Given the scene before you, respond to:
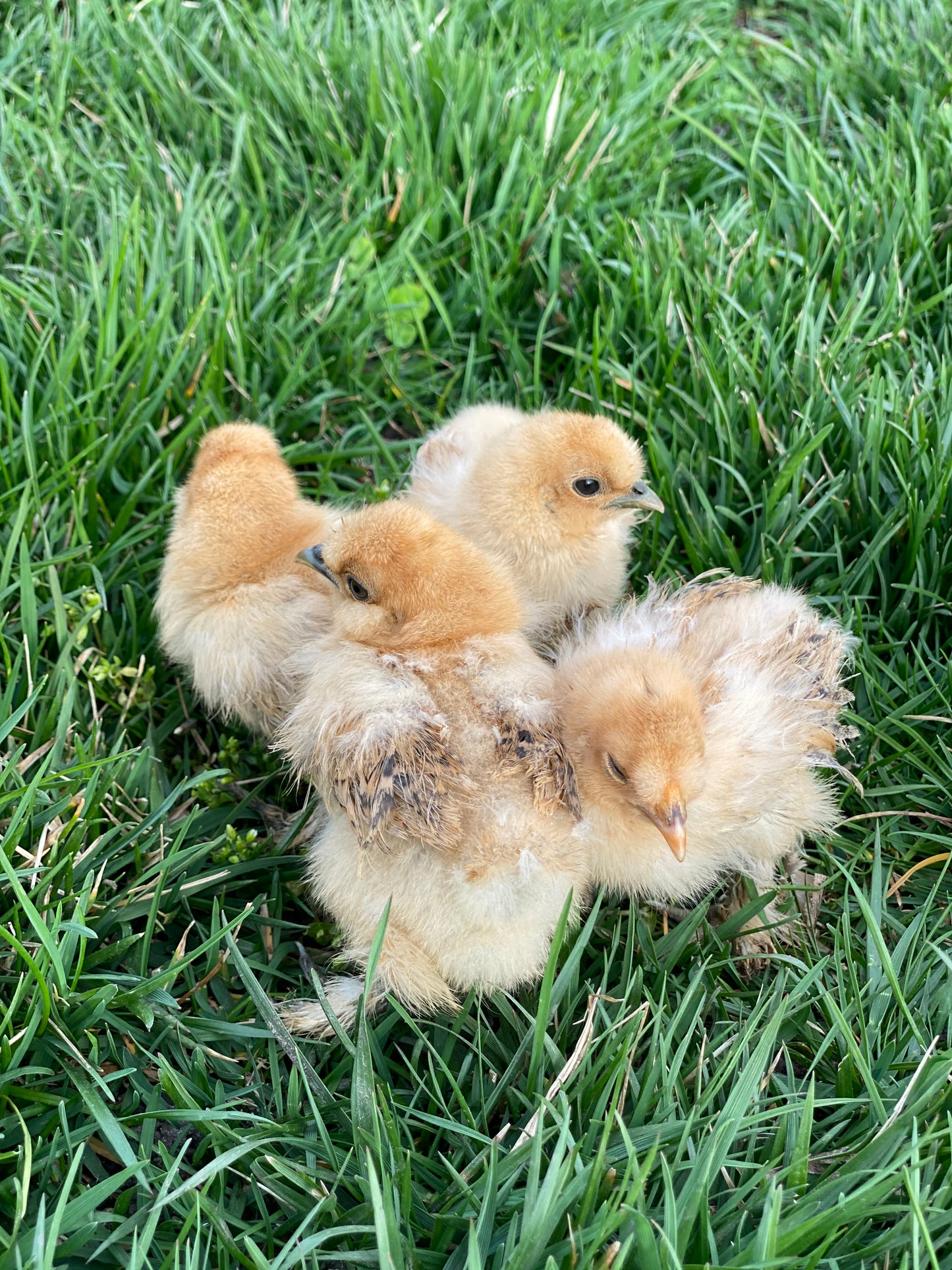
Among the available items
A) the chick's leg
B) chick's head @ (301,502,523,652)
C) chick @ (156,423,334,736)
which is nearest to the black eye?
chick's head @ (301,502,523,652)

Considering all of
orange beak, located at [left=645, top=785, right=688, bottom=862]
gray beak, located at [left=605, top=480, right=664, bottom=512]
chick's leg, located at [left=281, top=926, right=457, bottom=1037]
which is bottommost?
chick's leg, located at [left=281, top=926, right=457, bottom=1037]

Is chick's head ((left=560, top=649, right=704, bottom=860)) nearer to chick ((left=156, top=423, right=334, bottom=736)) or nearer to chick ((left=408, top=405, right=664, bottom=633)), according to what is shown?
chick ((left=408, top=405, right=664, bottom=633))

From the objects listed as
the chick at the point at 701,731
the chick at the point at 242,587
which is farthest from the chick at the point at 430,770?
the chick at the point at 242,587

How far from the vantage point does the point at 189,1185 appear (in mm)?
2012

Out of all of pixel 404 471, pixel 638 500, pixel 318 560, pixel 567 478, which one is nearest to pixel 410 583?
pixel 318 560

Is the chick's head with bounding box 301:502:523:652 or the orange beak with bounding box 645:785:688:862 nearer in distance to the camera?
the orange beak with bounding box 645:785:688:862

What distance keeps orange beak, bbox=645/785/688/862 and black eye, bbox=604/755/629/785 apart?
0.08m

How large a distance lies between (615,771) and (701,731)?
0.66 feet

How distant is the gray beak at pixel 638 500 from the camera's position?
298cm

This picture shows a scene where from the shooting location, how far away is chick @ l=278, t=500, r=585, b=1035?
7.29 ft

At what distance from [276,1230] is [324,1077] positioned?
14.4 inches

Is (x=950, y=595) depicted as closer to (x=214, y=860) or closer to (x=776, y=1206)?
(x=776, y=1206)

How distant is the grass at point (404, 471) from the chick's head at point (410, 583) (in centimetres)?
69

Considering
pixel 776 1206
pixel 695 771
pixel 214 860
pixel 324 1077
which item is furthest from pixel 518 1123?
pixel 214 860
